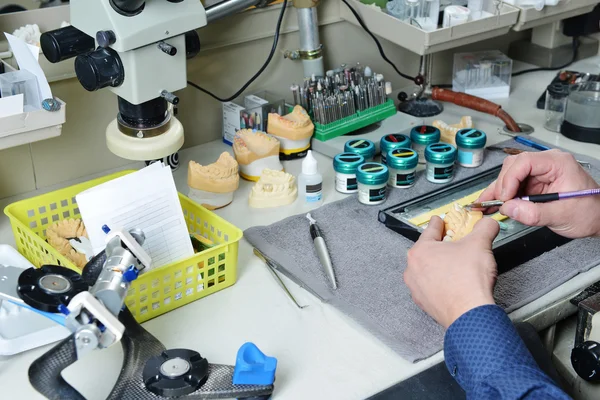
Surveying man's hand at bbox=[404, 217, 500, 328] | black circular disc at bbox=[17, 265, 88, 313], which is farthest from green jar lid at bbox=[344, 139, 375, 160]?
black circular disc at bbox=[17, 265, 88, 313]

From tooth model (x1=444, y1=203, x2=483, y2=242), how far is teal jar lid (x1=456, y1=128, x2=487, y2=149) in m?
Answer: 0.34

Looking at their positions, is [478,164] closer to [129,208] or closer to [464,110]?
[464,110]

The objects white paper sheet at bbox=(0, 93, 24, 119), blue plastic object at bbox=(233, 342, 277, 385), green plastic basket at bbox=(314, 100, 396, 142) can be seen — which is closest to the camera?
blue plastic object at bbox=(233, 342, 277, 385)

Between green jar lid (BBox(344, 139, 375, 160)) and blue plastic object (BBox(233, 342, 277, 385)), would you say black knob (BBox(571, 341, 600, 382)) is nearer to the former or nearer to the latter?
blue plastic object (BBox(233, 342, 277, 385))

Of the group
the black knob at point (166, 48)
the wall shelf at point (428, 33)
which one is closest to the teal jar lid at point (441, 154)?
the wall shelf at point (428, 33)

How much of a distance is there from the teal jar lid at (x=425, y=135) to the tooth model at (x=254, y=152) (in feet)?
1.04

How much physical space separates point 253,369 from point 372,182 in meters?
0.55

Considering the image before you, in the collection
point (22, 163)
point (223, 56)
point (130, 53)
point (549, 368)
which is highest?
point (130, 53)

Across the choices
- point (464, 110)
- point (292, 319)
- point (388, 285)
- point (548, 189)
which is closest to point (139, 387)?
point (292, 319)

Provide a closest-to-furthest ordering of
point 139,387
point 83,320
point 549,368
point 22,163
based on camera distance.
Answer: point 83,320 → point 139,387 → point 549,368 → point 22,163

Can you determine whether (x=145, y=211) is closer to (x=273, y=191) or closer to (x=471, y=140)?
(x=273, y=191)

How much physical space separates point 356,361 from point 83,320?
0.40 m

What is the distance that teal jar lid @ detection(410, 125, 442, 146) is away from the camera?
1.63 m

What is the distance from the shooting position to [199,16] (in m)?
1.25
